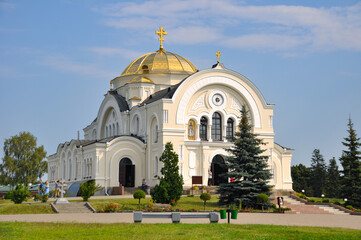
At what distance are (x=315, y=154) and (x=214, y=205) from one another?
43.4 m

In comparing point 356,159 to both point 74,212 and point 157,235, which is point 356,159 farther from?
point 157,235

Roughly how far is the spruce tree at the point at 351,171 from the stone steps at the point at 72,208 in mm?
19858

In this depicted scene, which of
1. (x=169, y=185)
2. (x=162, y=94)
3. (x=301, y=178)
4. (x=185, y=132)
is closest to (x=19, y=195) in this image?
(x=169, y=185)

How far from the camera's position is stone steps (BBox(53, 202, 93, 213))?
96.9 ft

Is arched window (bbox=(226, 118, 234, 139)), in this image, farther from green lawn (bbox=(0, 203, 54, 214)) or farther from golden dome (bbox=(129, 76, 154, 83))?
green lawn (bbox=(0, 203, 54, 214))

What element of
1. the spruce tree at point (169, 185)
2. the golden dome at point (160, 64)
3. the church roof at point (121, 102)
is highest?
the golden dome at point (160, 64)

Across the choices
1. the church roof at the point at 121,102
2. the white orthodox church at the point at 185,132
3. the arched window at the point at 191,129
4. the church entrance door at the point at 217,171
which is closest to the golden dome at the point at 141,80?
the white orthodox church at the point at 185,132

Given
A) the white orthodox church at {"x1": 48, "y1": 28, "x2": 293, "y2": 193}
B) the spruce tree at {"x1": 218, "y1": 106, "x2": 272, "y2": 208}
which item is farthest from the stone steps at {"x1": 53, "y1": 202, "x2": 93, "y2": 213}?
the white orthodox church at {"x1": 48, "y1": 28, "x2": 293, "y2": 193}

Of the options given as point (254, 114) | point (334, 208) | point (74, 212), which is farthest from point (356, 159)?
point (74, 212)

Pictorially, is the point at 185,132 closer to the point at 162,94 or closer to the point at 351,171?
the point at 162,94

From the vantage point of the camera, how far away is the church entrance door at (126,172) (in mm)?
45344

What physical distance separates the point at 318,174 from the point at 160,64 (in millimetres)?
28861

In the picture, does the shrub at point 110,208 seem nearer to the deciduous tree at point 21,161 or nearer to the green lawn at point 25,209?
the green lawn at point 25,209

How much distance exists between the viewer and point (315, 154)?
74.3 m
